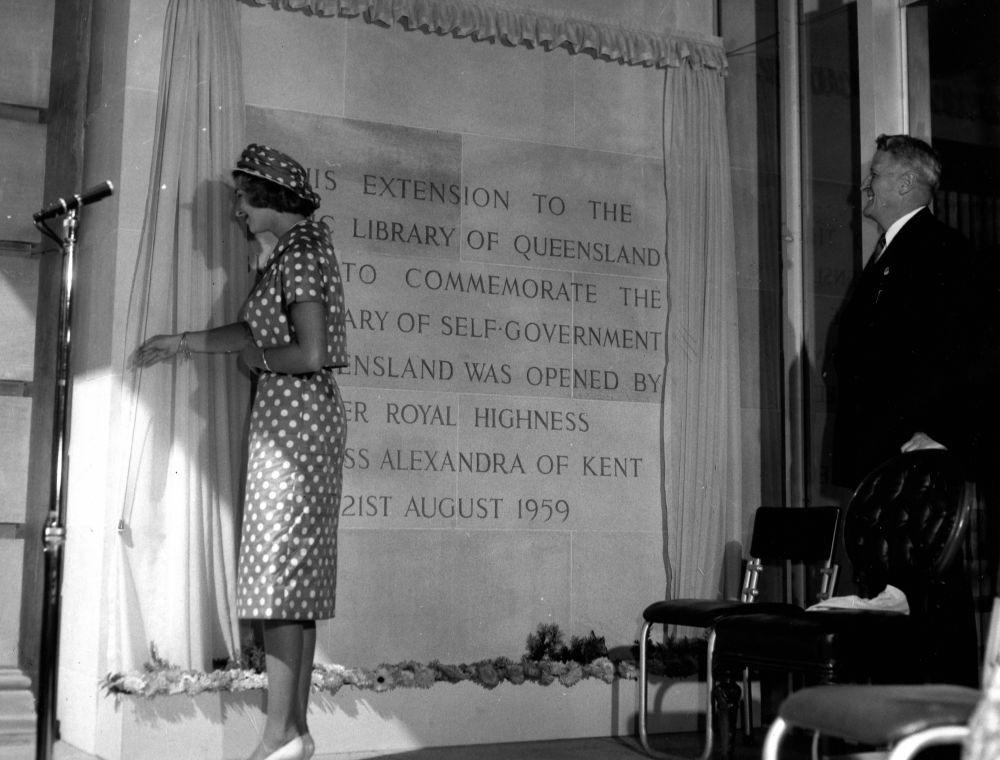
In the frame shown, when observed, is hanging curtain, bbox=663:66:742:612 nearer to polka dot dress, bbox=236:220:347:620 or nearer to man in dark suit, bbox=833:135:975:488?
man in dark suit, bbox=833:135:975:488

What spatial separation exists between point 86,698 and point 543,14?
11.1 feet

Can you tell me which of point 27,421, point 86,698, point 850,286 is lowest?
point 86,698

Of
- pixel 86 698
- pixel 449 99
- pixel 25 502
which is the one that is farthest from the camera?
pixel 449 99

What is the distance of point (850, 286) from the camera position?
562 cm

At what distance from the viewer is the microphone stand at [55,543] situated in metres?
3.25

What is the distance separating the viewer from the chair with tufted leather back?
4.01m

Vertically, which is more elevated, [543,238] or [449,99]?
[449,99]

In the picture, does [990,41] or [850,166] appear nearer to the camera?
[990,41]

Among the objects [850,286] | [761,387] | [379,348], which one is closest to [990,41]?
[850,286]

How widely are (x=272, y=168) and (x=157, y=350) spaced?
0.85 metres

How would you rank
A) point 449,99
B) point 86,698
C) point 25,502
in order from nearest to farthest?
point 86,698, point 25,502, point 449,99

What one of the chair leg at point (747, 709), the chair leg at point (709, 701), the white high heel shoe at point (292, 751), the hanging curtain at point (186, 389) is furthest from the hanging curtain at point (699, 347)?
the white high heel shoe at point (292, 751)

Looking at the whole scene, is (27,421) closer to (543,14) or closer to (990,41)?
(543,14)

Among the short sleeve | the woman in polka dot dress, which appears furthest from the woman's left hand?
the short sleeve
